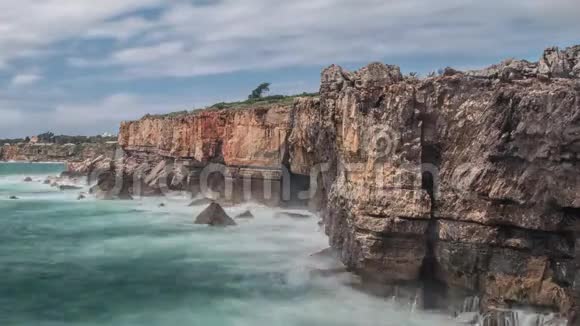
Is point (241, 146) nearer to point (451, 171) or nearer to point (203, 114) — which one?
point (203, 114)

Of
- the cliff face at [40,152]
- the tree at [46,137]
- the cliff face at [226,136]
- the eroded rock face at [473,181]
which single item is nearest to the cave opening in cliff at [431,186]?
the eroded rock face at [473,181]

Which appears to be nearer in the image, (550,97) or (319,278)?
(550,97)

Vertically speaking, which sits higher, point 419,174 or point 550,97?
point 550,97

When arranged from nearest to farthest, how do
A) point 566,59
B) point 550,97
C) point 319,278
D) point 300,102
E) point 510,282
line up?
point 550,97 → point 510,282 → point 566,59 → point 319,278 → point 300,102

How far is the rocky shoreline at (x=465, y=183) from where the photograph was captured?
38.0ft

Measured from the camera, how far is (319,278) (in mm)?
16562

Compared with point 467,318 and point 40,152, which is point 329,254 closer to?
point 467,318

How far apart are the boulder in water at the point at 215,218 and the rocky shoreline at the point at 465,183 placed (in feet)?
39.5

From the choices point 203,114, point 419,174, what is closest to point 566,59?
point 419,174

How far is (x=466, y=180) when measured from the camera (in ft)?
40.9

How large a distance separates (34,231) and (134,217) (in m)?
5.93

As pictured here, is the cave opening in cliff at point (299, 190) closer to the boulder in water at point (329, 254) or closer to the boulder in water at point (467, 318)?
the boulder in water at point (329, 254)

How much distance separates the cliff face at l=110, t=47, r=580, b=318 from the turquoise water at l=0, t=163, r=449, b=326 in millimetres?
1531

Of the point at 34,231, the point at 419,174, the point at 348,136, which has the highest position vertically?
the point at 348,136
